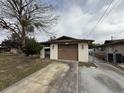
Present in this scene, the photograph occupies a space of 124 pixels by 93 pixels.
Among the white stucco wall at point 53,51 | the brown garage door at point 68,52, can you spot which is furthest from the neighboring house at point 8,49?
the brown garage door at point 68,52

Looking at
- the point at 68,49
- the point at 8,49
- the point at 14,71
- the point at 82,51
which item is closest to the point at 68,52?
the point at 68,49

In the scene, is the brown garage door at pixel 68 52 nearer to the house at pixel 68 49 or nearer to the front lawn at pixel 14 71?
the house at pixel 68 49

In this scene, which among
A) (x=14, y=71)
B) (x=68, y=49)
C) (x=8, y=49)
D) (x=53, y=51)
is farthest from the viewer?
(x=8, y=49)

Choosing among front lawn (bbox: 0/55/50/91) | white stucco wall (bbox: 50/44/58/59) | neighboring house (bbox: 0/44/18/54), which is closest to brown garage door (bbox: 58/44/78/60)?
white stucco wall (bbox: 50/44/58/59)

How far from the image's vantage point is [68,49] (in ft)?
70.2

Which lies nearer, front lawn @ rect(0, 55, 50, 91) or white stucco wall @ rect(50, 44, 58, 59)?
front lawn @ rect(0, 55, 50, 91)

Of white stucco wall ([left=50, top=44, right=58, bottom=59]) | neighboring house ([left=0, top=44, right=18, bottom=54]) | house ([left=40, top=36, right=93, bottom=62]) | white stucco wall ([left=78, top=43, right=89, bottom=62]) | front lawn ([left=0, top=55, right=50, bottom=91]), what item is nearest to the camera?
front lawn ([left=0, top=55, right=50, bottom=91])

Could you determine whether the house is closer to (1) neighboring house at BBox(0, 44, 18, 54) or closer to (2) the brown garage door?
(2) the brown garage door

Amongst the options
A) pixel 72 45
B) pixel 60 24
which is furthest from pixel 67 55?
pixel 60 24

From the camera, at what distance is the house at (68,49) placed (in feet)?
66.9

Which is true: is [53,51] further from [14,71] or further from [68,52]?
[14,71]

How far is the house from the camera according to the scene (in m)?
20.4

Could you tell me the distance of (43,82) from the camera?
29.2 feet

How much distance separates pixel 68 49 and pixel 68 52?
0.39m
